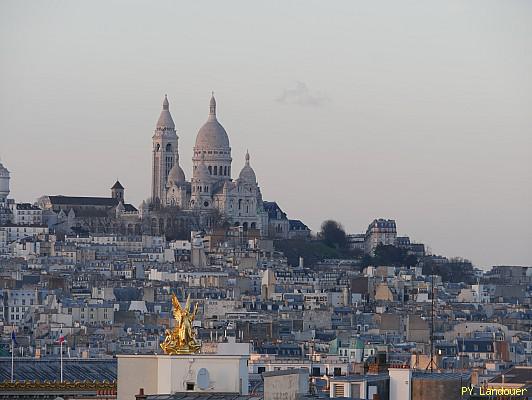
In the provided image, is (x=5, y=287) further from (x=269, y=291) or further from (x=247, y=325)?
(x=247, y=325)

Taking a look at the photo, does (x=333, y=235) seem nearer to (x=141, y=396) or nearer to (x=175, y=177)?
(x=175, y=177)

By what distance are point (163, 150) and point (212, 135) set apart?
357cm

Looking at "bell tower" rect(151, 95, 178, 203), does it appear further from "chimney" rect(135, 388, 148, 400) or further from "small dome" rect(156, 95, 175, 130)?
"chimney" rect(135, 388, 148, 400)

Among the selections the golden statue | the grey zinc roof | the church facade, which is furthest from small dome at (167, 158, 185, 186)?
the golden statue

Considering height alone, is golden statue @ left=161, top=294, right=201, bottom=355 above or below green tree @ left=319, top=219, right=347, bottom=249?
below

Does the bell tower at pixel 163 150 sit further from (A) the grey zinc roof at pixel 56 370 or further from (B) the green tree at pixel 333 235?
(A) the grey zinc roof at pixel 56 370

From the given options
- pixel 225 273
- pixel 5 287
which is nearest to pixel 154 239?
pixel 225 273

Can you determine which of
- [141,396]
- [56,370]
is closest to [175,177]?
[56,370]

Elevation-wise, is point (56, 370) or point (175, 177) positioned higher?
point (175, 177)

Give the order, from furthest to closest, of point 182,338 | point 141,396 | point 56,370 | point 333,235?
1. point 333,235
2. point 56,370
3. point 182,338
4. point 141,396

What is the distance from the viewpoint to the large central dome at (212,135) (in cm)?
17562

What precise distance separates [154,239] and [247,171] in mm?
14697

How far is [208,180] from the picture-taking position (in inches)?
6865

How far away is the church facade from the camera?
17138 centimetres
